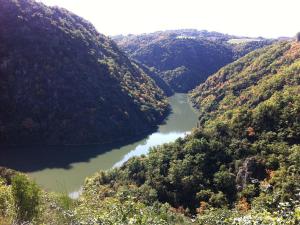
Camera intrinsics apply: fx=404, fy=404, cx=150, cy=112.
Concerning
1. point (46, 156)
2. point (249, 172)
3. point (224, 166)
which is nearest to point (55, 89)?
point (46, 156)

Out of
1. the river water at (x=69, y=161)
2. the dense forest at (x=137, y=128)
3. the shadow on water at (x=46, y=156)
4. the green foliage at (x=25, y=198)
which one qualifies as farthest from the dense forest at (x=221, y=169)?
the shadow on water at (x=46, y=156)

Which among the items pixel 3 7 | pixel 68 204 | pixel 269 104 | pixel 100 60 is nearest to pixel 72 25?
pixel 100 60

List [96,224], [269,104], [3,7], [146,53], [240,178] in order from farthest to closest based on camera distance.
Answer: [146,53], [3,7], [269,104], [240,178], [96,224]

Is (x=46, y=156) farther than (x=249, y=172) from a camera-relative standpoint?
Yes

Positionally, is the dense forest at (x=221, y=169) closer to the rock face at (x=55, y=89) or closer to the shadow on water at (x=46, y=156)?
the shadow on water at (x=46, y=156)

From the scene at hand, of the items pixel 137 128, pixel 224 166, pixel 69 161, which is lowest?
pixel 224 166

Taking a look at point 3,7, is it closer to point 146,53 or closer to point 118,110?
point 118,110

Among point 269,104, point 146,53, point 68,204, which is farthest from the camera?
point 146,53

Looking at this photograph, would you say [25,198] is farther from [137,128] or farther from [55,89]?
[137,128]
